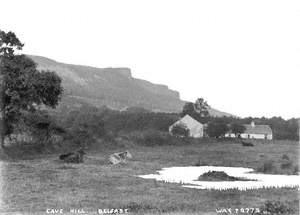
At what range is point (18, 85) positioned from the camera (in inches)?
1645

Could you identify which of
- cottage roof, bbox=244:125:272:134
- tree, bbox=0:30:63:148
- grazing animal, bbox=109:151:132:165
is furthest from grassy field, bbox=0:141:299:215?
cottage roof, bbox=244:125:272:134

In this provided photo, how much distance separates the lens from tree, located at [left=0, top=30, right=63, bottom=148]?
41312 millimetres

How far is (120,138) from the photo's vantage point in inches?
2608

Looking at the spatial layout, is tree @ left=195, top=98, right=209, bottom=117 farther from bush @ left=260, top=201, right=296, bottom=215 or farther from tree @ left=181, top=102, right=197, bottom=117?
bush @ left=260, top=201, right=296, bottom=215

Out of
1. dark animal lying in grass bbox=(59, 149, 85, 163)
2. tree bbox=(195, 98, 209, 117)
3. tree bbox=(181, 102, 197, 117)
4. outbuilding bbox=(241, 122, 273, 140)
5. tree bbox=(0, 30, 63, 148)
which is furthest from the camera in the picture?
tree bbox=(195, 98, 209, 117)

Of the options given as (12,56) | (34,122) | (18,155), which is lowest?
(18,155)

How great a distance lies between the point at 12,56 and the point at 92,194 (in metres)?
27.4

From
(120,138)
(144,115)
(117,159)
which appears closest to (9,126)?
(117,159)

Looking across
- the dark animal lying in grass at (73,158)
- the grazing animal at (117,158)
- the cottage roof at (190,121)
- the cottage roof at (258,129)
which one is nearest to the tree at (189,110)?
the cottage roof at (190,121)

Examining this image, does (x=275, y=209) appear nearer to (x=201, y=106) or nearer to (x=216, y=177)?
(x=216, y=177)

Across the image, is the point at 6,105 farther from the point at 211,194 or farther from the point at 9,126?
the point at 211,194

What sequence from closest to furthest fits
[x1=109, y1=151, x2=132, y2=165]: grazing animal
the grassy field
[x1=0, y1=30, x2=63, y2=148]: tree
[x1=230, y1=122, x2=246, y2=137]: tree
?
the grassy field
[x1=109, y1=151, x2=132, y2=165]: grazing animal
[x1=0, y1=30, x2=63, y2=148]: tree
[x1=230, y1=122, x2=246, y2=137]: tree

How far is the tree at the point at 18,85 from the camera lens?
1626 inches

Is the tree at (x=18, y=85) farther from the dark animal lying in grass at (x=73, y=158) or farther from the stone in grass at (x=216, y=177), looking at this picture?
the stone in grass at (x=216, y=177)
